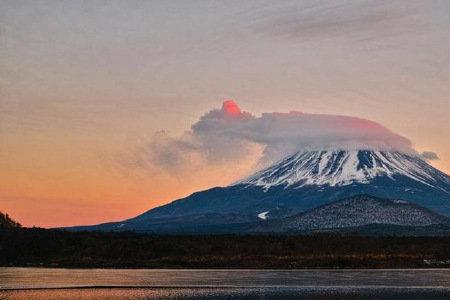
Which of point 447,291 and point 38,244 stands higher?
point 38,244

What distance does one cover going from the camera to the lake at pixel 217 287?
55.4 m

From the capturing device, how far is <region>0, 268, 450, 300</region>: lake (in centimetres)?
5544

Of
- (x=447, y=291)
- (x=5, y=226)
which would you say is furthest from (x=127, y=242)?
(x=447, y=291)

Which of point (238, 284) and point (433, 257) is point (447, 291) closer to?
point (238, 284)

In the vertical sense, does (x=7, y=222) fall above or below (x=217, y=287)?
above

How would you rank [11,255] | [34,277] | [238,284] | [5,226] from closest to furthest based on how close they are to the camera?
[238,284] < [34,277] < [11,255] < [5,226]

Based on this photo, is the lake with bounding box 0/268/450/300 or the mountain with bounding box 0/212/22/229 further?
the mountain with bounding box 0/212/22/229

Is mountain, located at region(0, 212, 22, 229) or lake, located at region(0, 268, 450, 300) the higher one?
mountain, located at region(0, 212, 22, 229)

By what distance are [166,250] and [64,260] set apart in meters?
15.4

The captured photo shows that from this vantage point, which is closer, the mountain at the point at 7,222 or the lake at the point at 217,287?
the lake at the point at 217,287

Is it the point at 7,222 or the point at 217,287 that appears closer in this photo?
the point at 217,287

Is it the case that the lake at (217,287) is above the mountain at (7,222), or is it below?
below

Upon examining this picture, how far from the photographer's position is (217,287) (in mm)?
63406

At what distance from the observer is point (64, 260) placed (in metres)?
106
